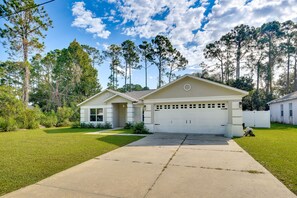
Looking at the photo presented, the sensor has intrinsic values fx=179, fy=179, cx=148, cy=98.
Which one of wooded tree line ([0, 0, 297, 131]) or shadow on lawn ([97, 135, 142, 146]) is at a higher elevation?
wooded tree line ([0, 0, 297, 131])

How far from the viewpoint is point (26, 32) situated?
21.3m

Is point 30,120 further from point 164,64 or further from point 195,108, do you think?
point 164,64

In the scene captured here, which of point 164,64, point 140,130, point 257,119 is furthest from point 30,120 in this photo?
point 164,64

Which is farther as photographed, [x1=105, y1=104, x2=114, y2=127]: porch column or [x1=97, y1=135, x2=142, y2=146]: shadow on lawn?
[x1=105, y1=104, x2=114, y2=127]: porch column

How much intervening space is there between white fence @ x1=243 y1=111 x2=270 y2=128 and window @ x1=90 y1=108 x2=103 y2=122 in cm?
1440

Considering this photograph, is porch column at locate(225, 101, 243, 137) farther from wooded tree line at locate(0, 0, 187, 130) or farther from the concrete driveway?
wooded tree line at locate(0, 0, 187, 130)

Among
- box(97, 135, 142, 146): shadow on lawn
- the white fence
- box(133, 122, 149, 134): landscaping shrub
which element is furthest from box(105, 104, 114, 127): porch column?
the white fence

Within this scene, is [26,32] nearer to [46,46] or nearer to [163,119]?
[46,46]

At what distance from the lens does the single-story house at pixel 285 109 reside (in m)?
19.6

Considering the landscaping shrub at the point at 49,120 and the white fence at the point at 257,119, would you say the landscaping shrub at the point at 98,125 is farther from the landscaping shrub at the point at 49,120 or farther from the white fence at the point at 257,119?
the white fence at the point at 257,119

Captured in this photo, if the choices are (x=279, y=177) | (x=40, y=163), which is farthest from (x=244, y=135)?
(x=40, y=163)

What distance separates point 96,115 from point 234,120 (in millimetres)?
13613

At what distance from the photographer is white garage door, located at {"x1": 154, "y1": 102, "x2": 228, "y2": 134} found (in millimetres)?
12312

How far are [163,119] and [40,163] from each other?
9.34 m
